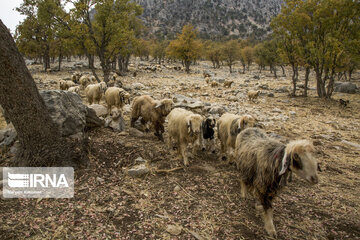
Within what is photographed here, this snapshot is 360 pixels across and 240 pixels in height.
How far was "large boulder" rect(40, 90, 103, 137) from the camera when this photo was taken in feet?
17.2

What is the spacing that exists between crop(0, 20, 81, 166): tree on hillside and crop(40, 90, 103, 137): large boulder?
0.63 m

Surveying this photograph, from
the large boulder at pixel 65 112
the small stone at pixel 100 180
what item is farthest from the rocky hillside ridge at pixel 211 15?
the small stone at pixel 100 180

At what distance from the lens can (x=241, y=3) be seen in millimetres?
185500

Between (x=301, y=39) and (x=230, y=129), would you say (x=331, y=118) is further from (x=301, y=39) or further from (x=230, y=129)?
(x=230, y=129)

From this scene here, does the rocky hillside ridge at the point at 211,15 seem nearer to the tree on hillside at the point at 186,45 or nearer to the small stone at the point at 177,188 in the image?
the tree on hillside at the point at 186,45

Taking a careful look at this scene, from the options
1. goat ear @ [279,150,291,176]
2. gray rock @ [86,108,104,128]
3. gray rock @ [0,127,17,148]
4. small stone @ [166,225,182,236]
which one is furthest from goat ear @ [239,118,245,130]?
gray rock @ [0,127,17,148]

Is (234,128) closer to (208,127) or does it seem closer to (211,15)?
(208,127)

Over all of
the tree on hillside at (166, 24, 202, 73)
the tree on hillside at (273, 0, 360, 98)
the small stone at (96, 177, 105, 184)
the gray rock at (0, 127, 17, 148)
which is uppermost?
the tree on hillside at (166, 24, 202, 73)

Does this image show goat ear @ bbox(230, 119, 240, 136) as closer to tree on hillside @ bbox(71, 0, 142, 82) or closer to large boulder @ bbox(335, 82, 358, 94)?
tree on hillside @ bbox(71, 0, 142, 82)

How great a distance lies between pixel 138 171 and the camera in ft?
16.4

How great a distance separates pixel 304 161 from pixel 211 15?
196399mm

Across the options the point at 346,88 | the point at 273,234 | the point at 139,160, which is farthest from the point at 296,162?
the point at 346,88

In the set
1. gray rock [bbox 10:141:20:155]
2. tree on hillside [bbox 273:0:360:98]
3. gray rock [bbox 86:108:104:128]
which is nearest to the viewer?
gray rock [bbox 10:141:20:155]

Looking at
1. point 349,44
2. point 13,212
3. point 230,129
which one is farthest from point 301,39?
point 13,212
